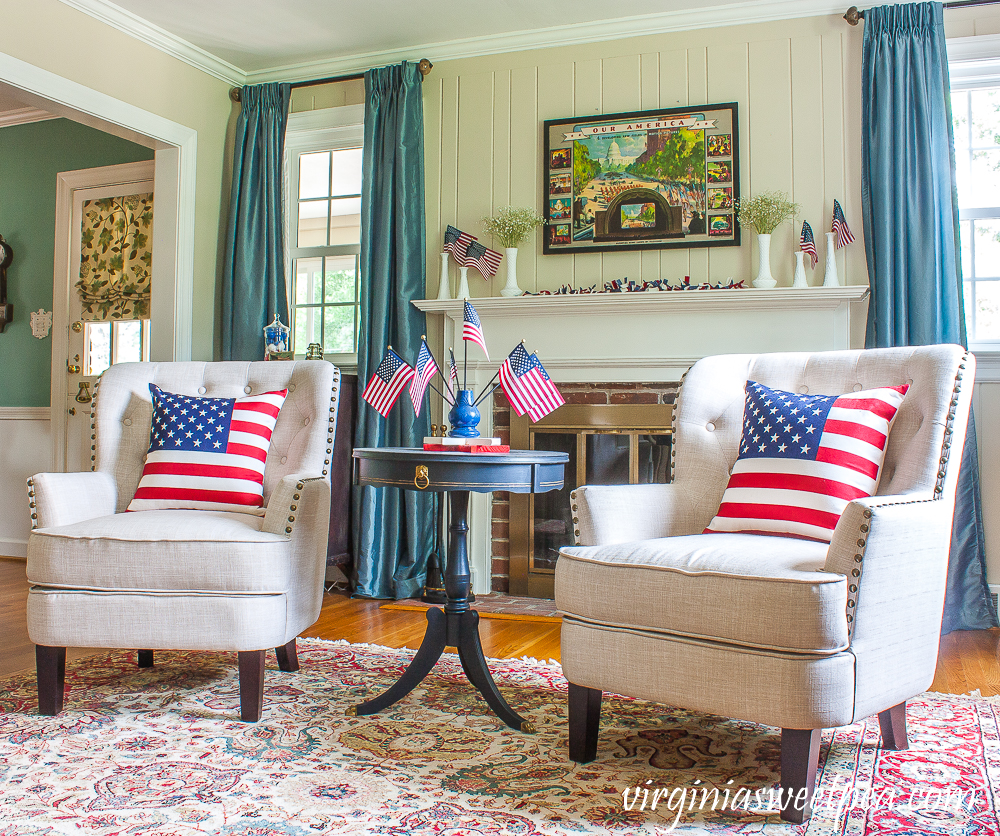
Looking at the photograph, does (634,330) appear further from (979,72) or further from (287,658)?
(287,658)

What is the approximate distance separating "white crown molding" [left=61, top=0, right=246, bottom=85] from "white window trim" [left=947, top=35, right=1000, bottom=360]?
10.7 ft

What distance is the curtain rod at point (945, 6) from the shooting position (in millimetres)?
3243

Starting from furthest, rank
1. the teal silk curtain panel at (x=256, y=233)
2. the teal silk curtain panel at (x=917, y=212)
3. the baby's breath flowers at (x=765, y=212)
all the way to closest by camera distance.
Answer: the teal silk curtain panel at (x=256, y=233) < the baby's breath flowers at (x=765, y=212) < the teal silk curtain panel at (x=917, y=212)

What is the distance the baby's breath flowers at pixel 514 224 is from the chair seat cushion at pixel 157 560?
2086 mm

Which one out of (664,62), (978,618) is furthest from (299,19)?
(978,618)

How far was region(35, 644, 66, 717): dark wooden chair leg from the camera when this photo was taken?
2.03m

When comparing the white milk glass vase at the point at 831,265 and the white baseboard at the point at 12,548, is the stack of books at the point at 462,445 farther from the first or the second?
the white baseboard at the point at 12,548

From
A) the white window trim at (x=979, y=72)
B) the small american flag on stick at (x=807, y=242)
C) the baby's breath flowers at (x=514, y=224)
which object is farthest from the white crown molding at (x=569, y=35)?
the small american flag on stick at (x=807, y=242)

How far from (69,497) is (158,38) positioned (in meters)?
2.50

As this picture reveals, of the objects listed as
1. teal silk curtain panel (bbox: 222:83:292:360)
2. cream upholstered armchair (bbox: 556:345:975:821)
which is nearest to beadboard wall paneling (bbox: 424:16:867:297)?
teal silk curtain panel (bbox: 222:83:292:360)

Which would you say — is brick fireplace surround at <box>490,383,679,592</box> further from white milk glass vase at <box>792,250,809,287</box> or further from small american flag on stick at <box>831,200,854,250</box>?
small american flag on stick at <box>831,200,854,250</box>

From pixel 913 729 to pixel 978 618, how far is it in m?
1.41

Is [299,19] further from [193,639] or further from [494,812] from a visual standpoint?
[494,812]

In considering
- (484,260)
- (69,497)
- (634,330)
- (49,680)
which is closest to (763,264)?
(634,330)
